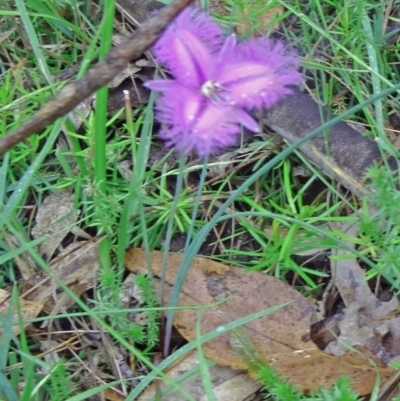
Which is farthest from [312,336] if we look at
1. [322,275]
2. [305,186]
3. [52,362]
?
[52,362]

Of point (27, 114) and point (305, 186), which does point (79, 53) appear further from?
point (305, 186)

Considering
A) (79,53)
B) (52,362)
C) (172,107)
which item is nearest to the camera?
(172,107)

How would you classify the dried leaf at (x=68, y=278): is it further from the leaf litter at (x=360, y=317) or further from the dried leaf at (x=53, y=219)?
the leaf litter at (x=360, y=317)

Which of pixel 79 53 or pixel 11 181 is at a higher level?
pixel 79 53

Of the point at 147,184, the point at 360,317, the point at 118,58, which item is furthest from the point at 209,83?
the point at 360,317

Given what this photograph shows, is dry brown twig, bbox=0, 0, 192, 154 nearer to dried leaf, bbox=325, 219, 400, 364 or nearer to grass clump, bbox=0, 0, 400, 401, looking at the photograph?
grass clump, bbox=0, 0, 400, 401

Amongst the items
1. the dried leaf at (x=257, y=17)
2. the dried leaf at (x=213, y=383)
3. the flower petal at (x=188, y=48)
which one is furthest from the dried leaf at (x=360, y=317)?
the flower petal at (x=188, y=48)

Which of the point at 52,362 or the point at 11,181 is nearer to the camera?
the point at 52,362

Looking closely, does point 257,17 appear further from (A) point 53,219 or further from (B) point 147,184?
(A) point 53,219
